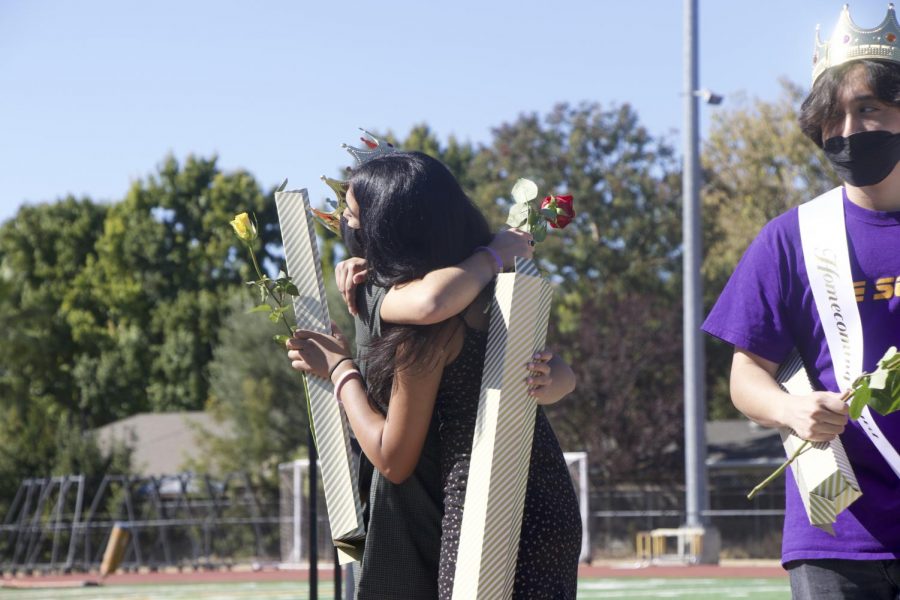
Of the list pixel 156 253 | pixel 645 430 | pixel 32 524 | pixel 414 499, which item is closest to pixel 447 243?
pixel 414 499

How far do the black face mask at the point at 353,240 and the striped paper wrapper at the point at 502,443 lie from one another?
41cm

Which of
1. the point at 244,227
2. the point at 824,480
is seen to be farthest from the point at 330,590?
the point at 824,480

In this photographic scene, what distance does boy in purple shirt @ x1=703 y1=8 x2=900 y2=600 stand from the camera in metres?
2.86

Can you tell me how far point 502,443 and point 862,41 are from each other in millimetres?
1183

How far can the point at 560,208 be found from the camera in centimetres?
355

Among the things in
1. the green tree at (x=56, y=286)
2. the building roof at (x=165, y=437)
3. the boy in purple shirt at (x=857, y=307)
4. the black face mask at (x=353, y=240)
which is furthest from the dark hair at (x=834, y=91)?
the green tree at (x=56, y=286)

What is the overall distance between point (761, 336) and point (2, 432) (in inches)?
1444

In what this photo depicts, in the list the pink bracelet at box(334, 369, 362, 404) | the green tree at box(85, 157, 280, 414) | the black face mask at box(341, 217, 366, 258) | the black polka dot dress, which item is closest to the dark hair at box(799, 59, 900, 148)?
the black polka dot dress

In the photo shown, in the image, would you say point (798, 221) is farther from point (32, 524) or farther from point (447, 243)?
point (32, 524)

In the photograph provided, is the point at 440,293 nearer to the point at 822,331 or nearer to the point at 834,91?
the point at 822,331

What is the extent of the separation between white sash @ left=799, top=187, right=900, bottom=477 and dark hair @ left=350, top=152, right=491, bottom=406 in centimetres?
75

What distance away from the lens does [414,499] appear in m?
3.09

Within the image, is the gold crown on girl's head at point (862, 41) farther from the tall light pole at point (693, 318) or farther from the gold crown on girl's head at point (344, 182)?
the tall light pole at point (693, 318)

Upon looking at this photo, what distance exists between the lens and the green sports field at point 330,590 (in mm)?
16109
